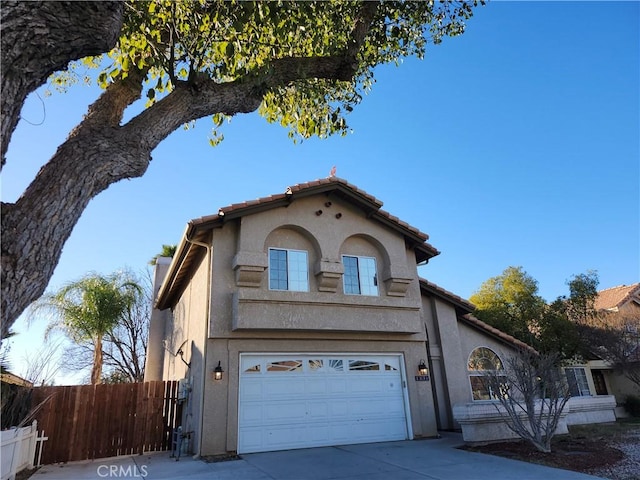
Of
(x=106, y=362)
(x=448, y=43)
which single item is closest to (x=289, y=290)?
(x=448, y=43)

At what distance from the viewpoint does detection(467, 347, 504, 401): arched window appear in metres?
15.0

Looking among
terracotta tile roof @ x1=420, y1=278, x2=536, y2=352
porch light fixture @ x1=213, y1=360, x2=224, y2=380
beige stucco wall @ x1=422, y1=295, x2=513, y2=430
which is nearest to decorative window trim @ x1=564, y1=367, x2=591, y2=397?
terracotta tile roof @ x1=420, y1=278, x2=536, y2=352

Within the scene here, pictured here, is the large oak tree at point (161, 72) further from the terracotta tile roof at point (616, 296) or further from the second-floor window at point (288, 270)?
the terracotta tile roof at point (616, 296)

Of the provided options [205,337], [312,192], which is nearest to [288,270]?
[312,192]

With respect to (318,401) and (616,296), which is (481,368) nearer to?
(318,401)

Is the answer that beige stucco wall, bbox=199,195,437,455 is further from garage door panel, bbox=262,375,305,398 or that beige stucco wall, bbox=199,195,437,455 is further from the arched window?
the arched window

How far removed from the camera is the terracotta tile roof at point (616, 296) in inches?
1021

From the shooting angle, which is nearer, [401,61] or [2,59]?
[2,59]

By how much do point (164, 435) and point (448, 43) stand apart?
14.1m

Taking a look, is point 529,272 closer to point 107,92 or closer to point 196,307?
point 196,307

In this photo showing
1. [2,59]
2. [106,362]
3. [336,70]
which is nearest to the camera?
[2,59]

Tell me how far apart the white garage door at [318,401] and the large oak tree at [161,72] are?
6582mm

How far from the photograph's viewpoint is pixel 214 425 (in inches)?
401

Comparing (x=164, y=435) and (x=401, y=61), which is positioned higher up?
(x=401, y=61)
